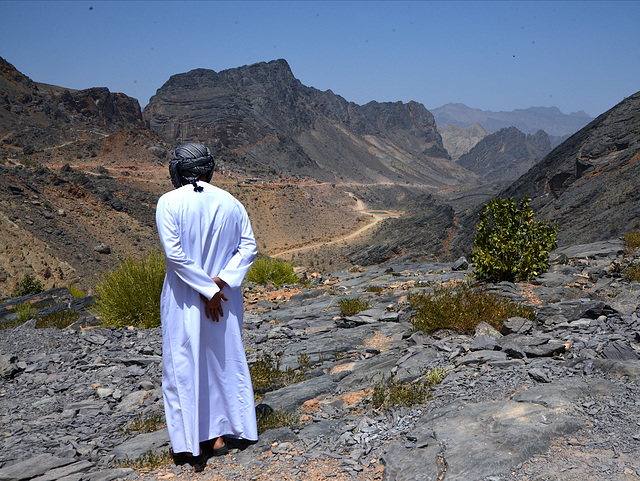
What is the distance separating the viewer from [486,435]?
2.74 meters

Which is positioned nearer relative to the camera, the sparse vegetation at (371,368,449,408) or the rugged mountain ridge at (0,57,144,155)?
the sparse vegetation at (371,368,449,408)

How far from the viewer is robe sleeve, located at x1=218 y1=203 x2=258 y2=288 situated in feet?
10.5

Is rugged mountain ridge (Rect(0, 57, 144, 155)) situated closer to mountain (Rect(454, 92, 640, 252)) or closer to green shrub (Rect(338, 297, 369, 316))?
mountain (Rect(454, 92, 640, 252))

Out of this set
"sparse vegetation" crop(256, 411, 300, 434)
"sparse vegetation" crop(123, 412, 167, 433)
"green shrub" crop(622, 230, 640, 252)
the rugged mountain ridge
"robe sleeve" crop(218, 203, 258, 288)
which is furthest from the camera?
the rugged mountain ridge

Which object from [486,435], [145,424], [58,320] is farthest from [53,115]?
[486,435]

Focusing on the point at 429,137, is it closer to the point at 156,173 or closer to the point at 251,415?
the point at 156,173

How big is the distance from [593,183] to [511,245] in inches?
589

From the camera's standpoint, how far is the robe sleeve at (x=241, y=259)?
3188 mm

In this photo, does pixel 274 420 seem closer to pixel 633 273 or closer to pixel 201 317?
pixel 201 317

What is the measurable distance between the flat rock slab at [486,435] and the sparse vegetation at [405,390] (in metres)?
0.30

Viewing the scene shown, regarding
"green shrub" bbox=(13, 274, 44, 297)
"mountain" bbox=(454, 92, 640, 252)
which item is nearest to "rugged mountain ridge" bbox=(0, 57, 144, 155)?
"green shrub" bbox=(13, 274, 44, 297)

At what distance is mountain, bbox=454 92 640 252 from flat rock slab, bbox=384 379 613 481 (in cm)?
1187

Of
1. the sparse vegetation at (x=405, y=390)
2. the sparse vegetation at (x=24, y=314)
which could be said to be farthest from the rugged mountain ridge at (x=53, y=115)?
the sparse vegetation at (x=405, y=390)

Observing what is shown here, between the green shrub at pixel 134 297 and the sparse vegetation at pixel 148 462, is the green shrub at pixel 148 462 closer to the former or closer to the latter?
the sparse vegetation at pixel 148 462
